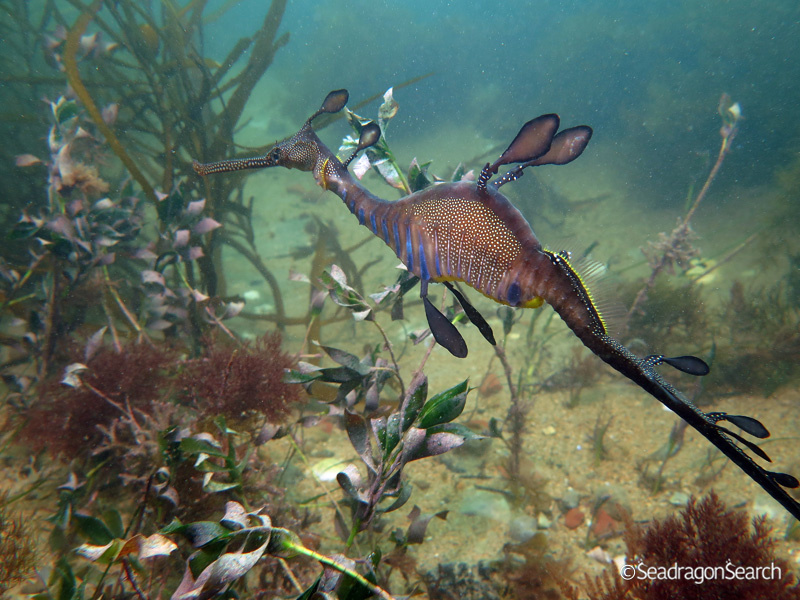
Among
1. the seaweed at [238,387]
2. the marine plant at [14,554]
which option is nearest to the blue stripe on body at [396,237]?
the seaweed at [238,387]

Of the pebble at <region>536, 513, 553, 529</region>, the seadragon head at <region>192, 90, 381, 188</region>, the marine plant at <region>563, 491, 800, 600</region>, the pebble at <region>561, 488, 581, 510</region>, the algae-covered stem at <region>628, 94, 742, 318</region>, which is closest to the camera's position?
the seadragon head at <region>192, 90, 381, 188</region>

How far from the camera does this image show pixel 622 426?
4488 millimetres

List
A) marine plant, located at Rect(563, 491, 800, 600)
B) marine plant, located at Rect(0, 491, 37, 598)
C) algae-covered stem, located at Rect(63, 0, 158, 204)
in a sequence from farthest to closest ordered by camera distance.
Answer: algae-covered stem, located at Rect(63, 0, 158, 204) → marine plant, located at Rect(0, 491, 37, 598) → marine plant, located at Rect(563, 491, 800, 600)

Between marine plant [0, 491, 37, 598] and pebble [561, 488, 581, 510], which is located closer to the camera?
marine plant [0, 491, 37, 598]

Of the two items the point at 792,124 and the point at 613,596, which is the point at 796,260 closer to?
the point at 613,596

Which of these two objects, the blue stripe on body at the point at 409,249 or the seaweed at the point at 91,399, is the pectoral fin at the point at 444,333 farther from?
the seaweed at the point at 91,399

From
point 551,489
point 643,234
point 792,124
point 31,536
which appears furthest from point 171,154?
→ point 792,124

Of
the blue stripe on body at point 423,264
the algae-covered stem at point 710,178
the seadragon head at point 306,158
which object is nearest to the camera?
the blue stripe on body at point 423,264

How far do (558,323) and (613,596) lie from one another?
504cm

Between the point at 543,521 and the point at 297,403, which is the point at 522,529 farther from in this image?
the point at 297,403

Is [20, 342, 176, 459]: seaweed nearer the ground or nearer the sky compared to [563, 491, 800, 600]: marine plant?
nearer the sky

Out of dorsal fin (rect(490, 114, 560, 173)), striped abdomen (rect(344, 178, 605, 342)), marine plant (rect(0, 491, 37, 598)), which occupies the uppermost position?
dorsal fin (rect(490, 114, 560, 173))

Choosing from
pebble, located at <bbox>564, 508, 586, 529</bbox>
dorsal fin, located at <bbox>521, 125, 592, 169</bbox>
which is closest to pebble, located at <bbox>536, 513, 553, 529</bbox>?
pebble, located at <bbox>564, 508, 586, 529</bbox>

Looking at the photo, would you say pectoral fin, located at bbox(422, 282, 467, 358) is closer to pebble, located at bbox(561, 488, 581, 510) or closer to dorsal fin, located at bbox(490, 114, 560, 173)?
dorsal fin, located at bbox(490, 114, 560, 173)
